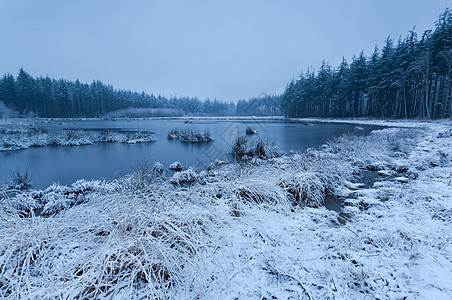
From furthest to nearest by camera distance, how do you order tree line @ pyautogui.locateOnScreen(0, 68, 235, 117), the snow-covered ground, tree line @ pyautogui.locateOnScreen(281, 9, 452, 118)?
tree line @ pyautogui.locateOnScreen(0, 68, 235, 117)
tree line @ pyautogui.locateOnScreen(281, 9, 452, 118)
the snow-covered ground

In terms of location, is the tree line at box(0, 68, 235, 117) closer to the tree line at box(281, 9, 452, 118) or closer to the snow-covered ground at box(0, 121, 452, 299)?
the tree line at box(281, 9, 452, 118)

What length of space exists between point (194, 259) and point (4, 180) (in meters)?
7.89

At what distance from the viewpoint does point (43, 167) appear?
7859mm

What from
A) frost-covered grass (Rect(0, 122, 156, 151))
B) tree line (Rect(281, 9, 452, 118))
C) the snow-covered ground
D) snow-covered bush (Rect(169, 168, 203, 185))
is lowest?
snow-covered bush (Rect(169, 168, 203, 185))

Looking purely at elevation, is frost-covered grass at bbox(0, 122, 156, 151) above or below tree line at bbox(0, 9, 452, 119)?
below

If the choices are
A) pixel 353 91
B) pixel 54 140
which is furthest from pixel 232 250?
pixel 353 91

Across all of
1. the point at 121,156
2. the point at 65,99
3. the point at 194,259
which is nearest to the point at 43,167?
the point at 121,156

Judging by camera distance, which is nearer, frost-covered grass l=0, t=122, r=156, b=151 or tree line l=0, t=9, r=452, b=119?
frost-covered grass l=0, t=122, r=156, b=151

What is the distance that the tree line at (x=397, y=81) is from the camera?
2359cm

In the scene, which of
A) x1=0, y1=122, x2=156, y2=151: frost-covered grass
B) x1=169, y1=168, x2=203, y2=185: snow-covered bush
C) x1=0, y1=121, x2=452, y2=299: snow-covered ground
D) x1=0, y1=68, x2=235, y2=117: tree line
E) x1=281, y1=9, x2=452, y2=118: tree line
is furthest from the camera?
x1=0, y1=68, x2=235, y2=117: tree line

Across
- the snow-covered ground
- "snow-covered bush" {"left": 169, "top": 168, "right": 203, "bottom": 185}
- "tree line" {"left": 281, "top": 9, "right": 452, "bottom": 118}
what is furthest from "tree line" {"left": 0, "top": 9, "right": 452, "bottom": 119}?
the snow-covered ground

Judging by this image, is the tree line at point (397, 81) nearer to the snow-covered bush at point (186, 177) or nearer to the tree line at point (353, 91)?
the tree line at point (353, 91)

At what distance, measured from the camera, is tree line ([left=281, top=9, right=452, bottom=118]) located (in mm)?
23594

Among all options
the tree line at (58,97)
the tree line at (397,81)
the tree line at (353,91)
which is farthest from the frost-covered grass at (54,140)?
the tree line at (58,97)
